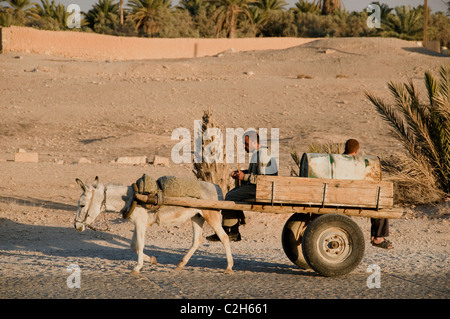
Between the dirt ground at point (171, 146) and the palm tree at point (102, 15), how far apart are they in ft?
61.9

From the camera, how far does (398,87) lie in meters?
14.2

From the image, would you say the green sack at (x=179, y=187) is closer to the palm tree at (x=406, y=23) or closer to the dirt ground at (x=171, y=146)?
the dirt ground at (x=171, y=146)

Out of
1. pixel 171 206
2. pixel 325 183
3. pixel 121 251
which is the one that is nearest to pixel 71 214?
pixel 121 251

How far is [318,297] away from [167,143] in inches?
705

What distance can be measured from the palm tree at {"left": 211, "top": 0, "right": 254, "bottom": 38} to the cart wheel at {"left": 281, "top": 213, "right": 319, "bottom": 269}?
51.0 metres

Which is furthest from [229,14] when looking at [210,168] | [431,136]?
[210,168]

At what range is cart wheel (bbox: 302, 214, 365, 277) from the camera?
777cm

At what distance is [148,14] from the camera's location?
59.1 meters

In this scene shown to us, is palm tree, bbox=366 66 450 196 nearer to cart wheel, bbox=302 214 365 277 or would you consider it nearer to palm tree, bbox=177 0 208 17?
cart wheel, bbox=302 214 365 277

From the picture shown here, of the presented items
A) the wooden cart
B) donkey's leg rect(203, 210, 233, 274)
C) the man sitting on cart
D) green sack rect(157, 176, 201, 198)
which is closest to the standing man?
the wooden cart

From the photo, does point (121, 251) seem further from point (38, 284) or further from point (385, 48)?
point (385, 48)

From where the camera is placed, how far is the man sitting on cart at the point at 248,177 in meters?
8.08
